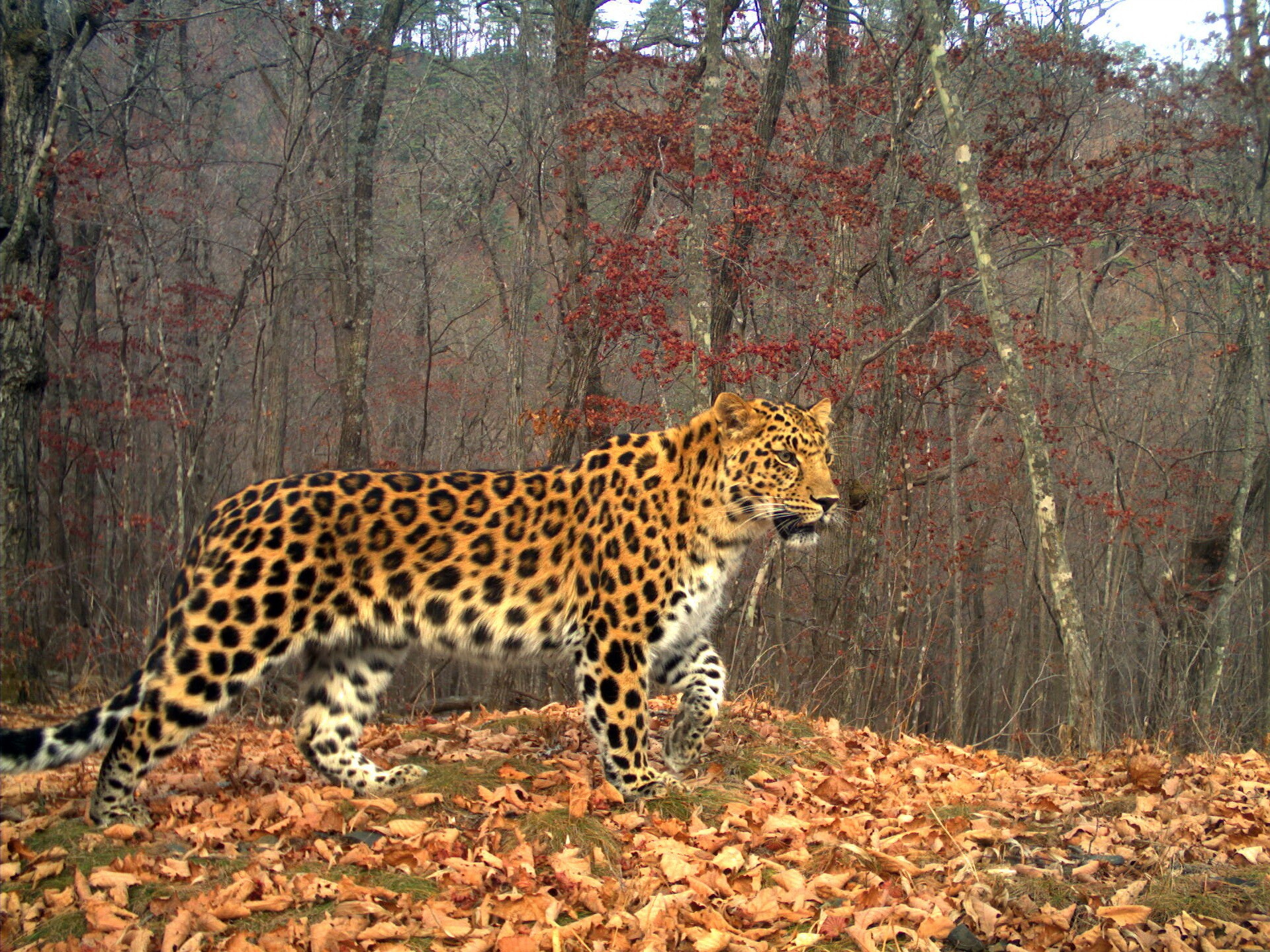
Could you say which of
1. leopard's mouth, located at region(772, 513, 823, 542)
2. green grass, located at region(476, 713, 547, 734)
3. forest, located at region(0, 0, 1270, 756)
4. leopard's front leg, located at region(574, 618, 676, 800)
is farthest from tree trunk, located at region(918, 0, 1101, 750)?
leopard's front leg, located at region(574, 618, 676, 800)

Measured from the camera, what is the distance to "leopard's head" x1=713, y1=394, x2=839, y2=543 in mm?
7258

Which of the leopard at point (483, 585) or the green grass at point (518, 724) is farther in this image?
the green grass at point (518, 724)

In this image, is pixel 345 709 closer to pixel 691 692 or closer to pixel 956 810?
pixel 691 692

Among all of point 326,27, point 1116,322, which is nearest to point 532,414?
point 326,27

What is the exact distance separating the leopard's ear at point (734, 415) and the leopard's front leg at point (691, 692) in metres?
1.43

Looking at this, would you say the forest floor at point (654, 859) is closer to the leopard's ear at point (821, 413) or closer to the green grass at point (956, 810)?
the green grass at point (956, 810)

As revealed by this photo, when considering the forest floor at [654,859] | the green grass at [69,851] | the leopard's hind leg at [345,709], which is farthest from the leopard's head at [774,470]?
the green grass at [69,851]

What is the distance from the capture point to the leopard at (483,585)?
6480mm

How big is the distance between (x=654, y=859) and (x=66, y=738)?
128 inches

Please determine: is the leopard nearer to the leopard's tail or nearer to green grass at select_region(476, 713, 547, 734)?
the leopard's tail

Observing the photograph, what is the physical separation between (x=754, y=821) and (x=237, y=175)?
2541 cm

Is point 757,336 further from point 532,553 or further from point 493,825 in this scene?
point 493,825

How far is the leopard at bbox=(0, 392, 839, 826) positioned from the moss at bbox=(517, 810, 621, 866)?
681mm

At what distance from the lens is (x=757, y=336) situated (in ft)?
57.7
